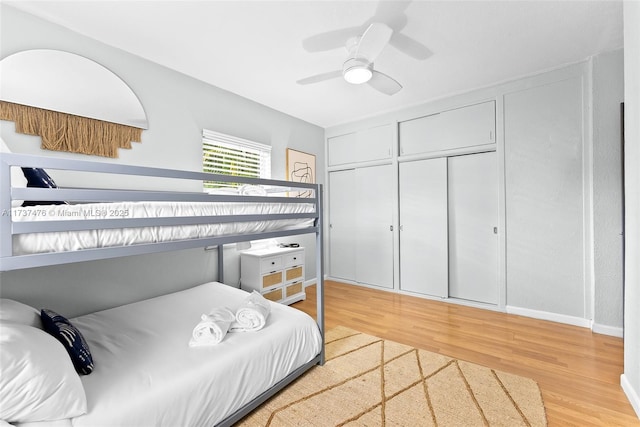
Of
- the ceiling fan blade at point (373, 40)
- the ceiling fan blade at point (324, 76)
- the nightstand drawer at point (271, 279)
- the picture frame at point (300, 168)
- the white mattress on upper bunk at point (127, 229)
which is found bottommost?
the nightstand drawer at point (271, 279)

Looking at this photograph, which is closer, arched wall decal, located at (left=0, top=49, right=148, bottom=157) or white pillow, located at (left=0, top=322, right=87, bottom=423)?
white pillow, located at (left=0, top=322, right=87, bottom=423)

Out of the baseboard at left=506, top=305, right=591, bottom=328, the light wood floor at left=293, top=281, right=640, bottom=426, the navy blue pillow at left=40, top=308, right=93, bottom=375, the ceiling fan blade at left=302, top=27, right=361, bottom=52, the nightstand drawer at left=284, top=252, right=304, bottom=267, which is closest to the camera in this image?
the navy blue pillow at left=40, top=308, right=93, bottom=375

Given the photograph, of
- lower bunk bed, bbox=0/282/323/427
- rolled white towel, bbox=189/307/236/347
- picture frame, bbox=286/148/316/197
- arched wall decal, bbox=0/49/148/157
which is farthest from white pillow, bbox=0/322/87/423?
picture frame, bbox=286/148/316/197

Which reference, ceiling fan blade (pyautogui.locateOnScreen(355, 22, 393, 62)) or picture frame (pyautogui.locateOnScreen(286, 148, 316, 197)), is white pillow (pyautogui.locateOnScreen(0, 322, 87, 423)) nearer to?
ceiling fan blade (pyautogui.locateOnScreen(355, 22, 393, 62))

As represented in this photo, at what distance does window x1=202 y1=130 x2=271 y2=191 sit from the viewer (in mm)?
2922

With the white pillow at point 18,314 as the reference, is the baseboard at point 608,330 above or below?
below

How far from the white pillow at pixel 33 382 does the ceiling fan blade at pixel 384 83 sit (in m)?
2.33

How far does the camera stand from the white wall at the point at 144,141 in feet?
5.99

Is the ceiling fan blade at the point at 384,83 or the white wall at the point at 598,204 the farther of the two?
the white wall at the point at 598,204

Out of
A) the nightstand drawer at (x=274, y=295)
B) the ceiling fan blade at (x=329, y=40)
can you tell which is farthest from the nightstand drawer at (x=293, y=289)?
the ceiling fan blade at (x=329, y=40)

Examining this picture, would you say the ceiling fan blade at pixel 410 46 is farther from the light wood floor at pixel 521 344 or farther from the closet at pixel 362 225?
the light wood floor at pixel 521 344

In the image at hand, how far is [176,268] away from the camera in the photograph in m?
2.62

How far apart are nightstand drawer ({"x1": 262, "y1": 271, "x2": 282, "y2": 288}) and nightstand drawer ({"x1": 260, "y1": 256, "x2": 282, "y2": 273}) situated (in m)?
0.06

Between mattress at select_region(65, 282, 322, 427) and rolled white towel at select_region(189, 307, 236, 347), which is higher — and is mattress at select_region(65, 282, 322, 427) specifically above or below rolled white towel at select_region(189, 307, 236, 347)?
below
